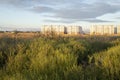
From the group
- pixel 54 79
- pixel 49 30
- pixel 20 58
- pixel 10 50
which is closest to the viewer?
pixel 54 79

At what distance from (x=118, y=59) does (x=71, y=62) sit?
172 centimetres

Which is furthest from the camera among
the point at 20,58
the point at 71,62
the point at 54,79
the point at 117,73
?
the point at 20,58

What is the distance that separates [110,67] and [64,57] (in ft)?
6.25

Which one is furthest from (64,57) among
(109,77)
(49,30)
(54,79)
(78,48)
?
(49,30)

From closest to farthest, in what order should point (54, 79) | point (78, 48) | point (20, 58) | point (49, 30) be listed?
point (54, 79)
point (20, 58)
point (78, 48)
point (49, 30)

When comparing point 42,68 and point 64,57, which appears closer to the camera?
point 42,68

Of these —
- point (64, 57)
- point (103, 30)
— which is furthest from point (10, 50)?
point (103, 30)

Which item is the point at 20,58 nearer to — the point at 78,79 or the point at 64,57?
the point at 64,57

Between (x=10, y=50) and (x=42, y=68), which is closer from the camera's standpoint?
(x=42, y=68)

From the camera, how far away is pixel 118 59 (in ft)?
33.5

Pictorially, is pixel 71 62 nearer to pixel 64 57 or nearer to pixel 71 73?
pixel 64 57

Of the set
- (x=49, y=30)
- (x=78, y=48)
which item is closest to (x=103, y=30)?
(x=49, y=30)

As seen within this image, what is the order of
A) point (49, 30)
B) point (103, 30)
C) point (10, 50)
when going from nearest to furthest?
1. point (10, 50)
2. point (49, 30)
3. point (103, 30)

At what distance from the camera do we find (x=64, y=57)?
1052 cm
